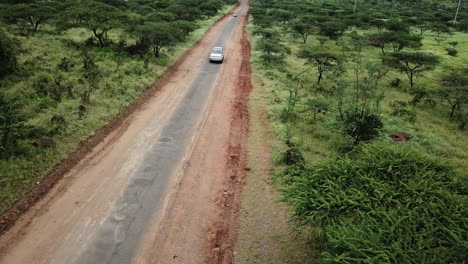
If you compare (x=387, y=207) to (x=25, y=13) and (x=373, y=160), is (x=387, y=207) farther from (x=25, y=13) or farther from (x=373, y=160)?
(x=25, y=13)

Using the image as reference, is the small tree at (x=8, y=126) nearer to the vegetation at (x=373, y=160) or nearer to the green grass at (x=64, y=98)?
the green grass at (x=64, y=98)

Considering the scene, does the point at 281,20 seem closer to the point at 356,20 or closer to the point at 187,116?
the point at 356,20

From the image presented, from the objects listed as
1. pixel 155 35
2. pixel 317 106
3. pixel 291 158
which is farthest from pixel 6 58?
pixel 317 106

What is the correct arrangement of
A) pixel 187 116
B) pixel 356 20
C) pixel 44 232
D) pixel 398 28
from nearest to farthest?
pixel 44 232 → pixel 187 116 → pixel 398 28 → pixel 356 20

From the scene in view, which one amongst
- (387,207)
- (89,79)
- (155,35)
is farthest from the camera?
(155,35)

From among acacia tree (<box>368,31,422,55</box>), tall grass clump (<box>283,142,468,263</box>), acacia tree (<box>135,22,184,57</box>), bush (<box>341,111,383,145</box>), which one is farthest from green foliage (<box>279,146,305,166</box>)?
acacia tree (<box>368,31,422,55</box>)

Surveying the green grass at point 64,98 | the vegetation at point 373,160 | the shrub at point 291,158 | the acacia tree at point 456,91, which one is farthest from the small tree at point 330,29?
the shrub at point 291,158

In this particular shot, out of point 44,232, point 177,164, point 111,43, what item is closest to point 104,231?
point 44,232
